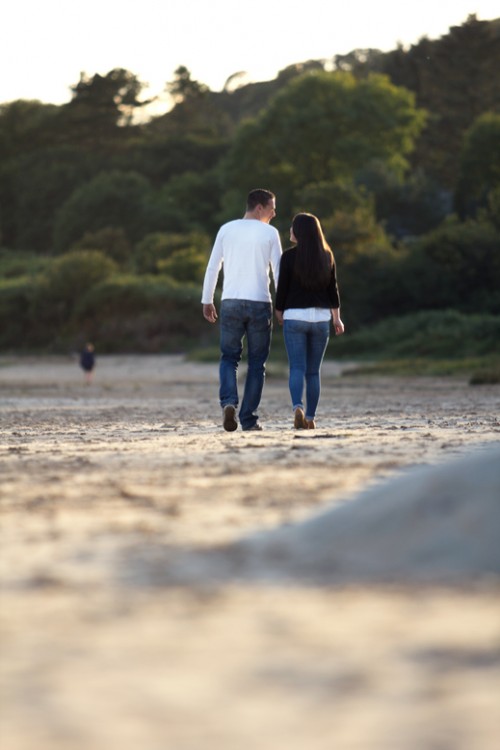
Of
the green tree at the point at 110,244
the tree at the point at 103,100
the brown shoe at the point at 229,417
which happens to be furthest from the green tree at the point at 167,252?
the brown shoe at the point at 229,417

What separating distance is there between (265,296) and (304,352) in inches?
20.3

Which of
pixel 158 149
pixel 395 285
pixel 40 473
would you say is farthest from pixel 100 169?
pixel 40 473

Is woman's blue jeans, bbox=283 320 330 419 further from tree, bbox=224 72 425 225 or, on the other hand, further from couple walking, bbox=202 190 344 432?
tree, bbox=224 72 425 225

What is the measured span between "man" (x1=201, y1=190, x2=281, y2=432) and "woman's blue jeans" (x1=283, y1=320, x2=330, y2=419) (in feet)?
0.67

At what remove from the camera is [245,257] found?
10742 millimetres

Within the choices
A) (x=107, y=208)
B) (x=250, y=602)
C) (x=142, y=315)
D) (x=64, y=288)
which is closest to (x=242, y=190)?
(x=107, y=208)

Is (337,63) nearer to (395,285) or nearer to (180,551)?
(395,285)

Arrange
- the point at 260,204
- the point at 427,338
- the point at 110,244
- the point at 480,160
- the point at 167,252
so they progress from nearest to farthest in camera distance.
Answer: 1. the point at 260,204
2. the point at 427,338
3. the point at 480,160
4. the point at 167,252
5. the point at 110,244

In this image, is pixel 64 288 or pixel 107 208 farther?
pixel 107 208

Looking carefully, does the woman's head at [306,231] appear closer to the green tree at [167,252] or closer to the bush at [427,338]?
the bush at [427,338]

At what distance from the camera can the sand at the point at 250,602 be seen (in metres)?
2.73

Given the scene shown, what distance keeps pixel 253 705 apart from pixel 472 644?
2.38 feet

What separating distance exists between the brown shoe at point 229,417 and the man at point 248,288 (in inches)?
1.9

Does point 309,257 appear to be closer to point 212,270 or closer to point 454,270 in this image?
point 212,270
